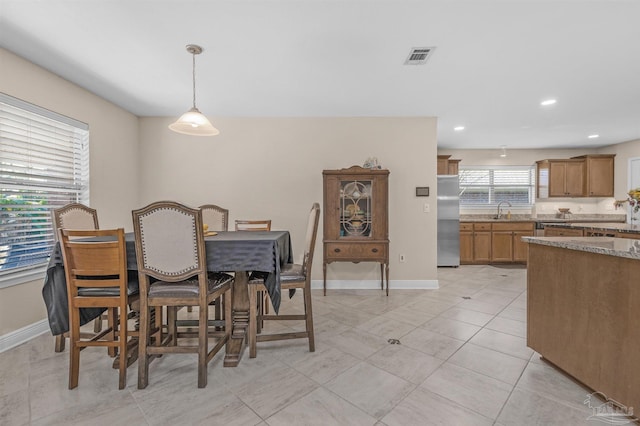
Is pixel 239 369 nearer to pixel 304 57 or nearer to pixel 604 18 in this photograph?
pixel 304 57

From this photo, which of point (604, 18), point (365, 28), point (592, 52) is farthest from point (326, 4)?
point (592, 52)

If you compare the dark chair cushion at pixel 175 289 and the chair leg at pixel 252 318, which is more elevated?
the dark chair cushion at pixel 175 289

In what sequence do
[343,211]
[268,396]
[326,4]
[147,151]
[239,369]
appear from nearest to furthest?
[268,396] → [326,4] → [239,369] → [343,211] → [147,151]

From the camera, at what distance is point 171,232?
1756 mm

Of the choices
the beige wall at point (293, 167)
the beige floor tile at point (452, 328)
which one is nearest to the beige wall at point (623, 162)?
the beige wall at point (293, 167)

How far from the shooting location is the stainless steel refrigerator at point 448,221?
17.2ft

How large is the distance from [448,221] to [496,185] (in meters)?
1.77

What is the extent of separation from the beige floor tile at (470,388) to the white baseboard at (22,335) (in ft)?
10.6

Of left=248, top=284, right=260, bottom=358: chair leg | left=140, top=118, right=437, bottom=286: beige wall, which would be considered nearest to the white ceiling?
left=140, top=118, right=437, bottom=286: beige wall

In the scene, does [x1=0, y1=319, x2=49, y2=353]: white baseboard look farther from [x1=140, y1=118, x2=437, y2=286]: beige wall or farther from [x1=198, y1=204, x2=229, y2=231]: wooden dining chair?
[x1=140, y1=118, x2=437, y2=286]: beige wall

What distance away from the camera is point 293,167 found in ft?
13.1

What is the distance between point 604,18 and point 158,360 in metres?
4.00

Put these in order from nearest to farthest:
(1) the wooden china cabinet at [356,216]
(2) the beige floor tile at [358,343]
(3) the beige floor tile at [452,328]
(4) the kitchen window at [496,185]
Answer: (2) the beige floor tile at [358,343] < (3) the beige floor tile at [452,328] < (1) the wooden china cabinet at [356,216] < (4) the kitchen window at [496,185]

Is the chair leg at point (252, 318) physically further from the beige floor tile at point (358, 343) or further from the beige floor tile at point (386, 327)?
the beige floor tile at point (386, 327)
